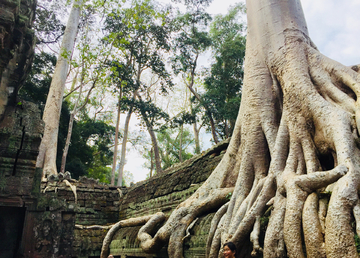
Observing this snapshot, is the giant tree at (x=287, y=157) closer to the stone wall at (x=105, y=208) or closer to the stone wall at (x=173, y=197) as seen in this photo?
the stone wall at (x=173, y=197)

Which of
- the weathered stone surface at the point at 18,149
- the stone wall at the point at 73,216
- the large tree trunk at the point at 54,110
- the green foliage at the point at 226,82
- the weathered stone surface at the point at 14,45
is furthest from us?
the green foliage at the point at 226,82

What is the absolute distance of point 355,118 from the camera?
2.79 m

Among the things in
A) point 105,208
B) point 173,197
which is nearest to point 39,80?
point 105,208

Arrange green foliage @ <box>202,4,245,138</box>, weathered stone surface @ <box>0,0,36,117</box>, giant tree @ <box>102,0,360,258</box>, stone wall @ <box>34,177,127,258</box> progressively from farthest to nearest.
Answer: green foliage @ <box>202,4,245,138</box> → stone wall @ <box>34,177,127,258</box> → weathered stone surface @ <box>0,0,36,117</box> → giant tree @ <box>102,0,360,258</box>

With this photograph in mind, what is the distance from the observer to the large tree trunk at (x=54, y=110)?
847cm

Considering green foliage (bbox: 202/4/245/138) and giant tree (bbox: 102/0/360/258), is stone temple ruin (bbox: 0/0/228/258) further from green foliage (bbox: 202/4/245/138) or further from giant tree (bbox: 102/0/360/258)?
green foliage (bbox: 202/4/245/138)

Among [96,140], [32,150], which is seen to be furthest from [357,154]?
[96,140]

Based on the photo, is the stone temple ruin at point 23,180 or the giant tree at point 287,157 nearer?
the giant tree at point 287,157

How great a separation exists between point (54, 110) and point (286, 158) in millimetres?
7913

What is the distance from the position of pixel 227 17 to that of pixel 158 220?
488 inches

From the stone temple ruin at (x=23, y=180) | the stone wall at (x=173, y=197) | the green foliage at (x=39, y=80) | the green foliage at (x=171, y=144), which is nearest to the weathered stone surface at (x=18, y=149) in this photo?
the stone temple ruin at (x=23, y=180)

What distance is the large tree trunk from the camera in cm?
847

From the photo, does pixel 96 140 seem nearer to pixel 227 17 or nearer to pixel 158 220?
pixel 227 17

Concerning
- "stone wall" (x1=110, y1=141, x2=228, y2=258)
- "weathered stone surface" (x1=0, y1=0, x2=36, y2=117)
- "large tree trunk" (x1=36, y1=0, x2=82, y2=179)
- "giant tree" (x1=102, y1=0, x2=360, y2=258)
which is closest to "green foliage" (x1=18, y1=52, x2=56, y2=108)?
"large tree trunk" (x1=36, y1=0, x2=82, y2=179)
